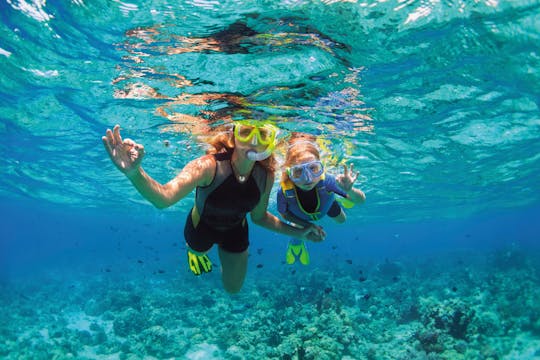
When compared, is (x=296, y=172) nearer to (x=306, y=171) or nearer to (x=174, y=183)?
(x=306, y=171)

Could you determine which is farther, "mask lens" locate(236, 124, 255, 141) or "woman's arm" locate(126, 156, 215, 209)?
"mask lens" locate(236, 124, 255, 141)

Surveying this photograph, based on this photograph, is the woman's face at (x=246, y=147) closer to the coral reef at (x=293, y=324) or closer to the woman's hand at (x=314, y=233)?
the woman's hand at (x=314, y=233)

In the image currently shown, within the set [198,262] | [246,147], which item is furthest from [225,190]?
[198,262]

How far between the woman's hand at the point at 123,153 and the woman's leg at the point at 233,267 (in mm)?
3065

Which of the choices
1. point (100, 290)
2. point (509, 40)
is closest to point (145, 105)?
point (509, 40)

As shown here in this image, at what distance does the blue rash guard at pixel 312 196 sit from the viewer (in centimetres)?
673

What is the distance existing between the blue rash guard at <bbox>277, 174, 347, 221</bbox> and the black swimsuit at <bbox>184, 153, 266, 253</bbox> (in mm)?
1257

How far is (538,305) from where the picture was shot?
15570 millimetres

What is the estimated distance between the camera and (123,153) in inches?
139

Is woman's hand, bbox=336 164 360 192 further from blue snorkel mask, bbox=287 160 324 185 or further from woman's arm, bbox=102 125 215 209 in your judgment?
woman's arm, bbox=102 125 215 209

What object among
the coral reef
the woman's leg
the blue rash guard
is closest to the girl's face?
the blue rash guard

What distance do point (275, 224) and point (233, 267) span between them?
3.77 ft

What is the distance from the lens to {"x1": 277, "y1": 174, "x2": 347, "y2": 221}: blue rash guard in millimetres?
6734

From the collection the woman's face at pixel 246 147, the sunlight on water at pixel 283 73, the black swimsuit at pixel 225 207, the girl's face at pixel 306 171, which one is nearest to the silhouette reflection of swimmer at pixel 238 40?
the sunlight on water at pixel 283 73
